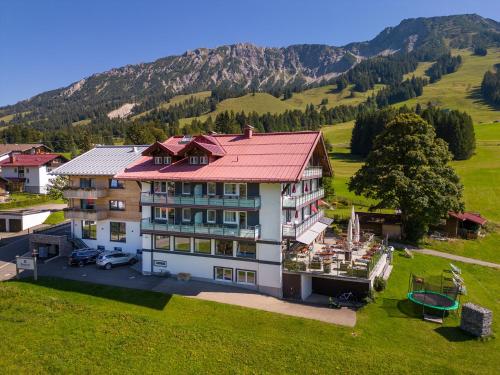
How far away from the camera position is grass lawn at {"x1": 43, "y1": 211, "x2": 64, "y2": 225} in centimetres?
A: 5486

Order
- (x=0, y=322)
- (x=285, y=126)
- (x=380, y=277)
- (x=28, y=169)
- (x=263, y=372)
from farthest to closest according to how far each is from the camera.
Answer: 1. (x=285, y=126)
2. (x=28, y=169)
3. (x=380, y=277)
4. (x=0, y=322)
5. (x=263, y=372)

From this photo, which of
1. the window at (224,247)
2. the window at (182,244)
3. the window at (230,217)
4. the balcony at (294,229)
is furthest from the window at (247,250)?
the window at (182,244)

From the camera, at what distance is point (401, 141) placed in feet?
149

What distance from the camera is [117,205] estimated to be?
4038 centimetres

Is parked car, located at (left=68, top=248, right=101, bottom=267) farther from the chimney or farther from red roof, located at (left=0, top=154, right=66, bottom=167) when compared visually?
red roof, located at (left=0, top=154, right=66, bottom=167)

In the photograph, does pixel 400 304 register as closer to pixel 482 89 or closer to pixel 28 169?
pixel 28 169

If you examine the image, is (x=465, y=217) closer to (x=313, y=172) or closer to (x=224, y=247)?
(x=313, y=172)

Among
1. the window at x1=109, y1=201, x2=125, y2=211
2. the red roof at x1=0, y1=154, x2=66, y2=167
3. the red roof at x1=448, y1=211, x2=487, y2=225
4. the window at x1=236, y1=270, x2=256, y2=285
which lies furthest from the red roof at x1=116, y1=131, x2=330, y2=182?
the red roof at x1=0, y1=154, x2=66, y2=167

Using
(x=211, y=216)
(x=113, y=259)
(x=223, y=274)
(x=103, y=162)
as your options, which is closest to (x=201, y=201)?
(x=211, y=216)

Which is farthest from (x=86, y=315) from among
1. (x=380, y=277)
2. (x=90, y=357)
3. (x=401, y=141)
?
(x=401, y=141)

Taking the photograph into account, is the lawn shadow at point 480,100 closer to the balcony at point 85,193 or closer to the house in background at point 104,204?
the house in background at point 104,204

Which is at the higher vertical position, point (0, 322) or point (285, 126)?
A: point (285, 126)

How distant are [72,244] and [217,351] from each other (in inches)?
1018

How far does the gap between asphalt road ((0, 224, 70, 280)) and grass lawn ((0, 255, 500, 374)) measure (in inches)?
266
